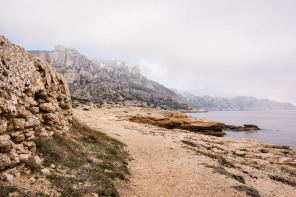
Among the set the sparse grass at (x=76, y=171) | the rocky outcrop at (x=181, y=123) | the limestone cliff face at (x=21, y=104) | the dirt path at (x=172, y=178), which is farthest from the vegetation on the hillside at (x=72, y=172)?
the rocky outcrop at (x=181, y=123)

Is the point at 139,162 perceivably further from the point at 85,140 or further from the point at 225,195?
the point at 225,195

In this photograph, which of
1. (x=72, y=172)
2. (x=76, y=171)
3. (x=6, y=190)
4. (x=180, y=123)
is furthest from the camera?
(x=180, y=123)

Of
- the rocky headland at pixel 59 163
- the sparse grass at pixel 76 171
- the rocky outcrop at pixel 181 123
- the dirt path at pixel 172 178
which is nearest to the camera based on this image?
the rocky headland at pixel 59 163

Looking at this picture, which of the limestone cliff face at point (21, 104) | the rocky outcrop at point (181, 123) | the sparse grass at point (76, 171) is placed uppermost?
the limestone cliff face at point (21, 104)

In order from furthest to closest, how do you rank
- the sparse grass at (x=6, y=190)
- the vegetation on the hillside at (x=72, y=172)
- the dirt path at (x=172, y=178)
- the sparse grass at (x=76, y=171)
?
the dirt path at (x=172, y=178), the sparse grass at (x=76, y=171), the vegetation on the hillside at (x=72, y=172), the sparse grass at (x=6, y=190)

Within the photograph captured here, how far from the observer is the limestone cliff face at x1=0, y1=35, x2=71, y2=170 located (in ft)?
21.1

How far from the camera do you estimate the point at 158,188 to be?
33.2 feet

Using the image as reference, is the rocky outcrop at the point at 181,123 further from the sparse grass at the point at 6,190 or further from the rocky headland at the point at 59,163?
the sparse grass at the point at 6,190

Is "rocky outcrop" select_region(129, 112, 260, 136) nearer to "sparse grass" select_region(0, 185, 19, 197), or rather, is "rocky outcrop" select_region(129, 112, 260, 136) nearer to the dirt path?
the dirt path

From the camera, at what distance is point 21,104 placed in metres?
7.92

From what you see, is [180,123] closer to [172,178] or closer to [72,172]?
[172,178]

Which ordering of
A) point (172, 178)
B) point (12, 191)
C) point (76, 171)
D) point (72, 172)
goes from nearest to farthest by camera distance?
1. point (12, 191)
2. point (72, 172)
3. point (76, 171)
4. point (172, 178)

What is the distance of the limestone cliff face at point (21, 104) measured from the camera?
21.1ft

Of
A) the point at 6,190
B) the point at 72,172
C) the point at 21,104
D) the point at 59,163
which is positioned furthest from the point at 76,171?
the point at 21,104
